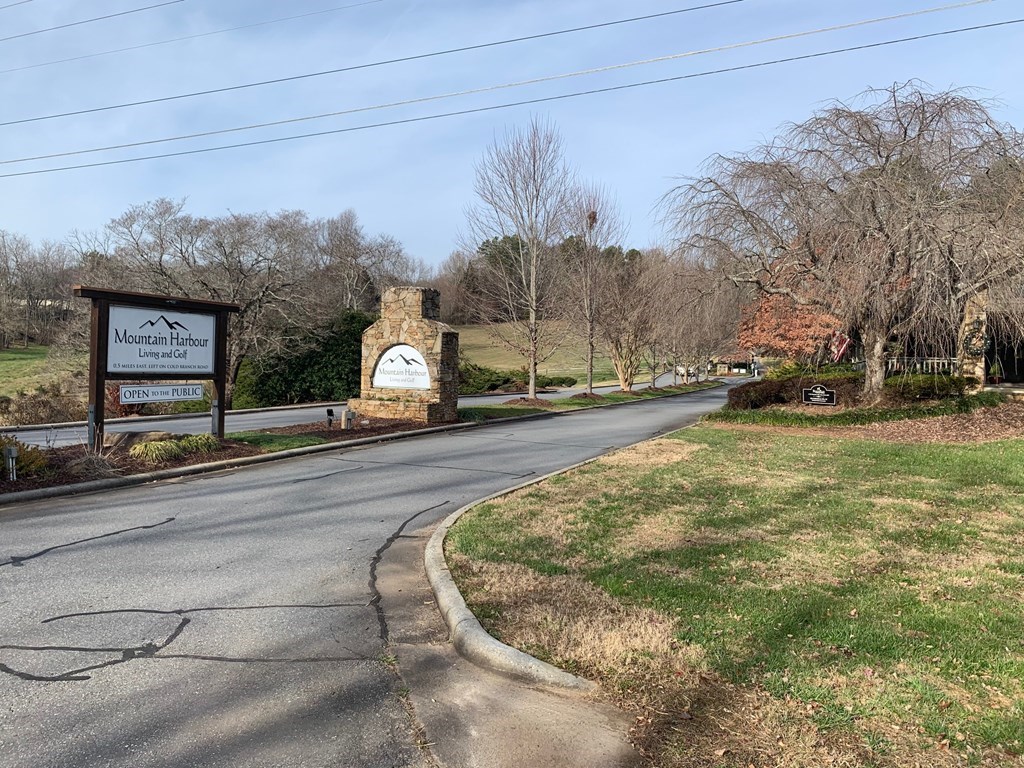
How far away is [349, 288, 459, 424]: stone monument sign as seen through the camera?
16672 mm

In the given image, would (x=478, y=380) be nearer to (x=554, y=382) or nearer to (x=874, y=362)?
(x=554, y=382)

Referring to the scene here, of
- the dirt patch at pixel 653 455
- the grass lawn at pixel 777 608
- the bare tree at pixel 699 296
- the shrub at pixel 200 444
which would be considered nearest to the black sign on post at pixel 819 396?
the bare tree at pixel 699 296

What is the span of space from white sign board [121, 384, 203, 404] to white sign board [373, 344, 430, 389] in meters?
5.77

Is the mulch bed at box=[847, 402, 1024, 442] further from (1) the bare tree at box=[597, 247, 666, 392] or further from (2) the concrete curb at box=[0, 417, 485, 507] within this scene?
(1) the bare tree at box=[597, 247, 666, 392]

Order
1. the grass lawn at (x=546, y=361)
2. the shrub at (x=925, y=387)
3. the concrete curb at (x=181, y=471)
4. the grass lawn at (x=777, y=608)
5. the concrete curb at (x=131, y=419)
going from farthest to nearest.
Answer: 1. the grass lawn at (x=546, y=361)
2. the shrub at (x=925, y=387)
3. the concrete curb at (x=131, y=419)
4. the concrete curb at (x=181, y=471)
5. the grass lawn at (x=777, y=608)

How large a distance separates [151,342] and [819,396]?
1542cm

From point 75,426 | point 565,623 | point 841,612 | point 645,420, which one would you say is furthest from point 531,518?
point 75,426

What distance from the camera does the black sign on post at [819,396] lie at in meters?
17.5

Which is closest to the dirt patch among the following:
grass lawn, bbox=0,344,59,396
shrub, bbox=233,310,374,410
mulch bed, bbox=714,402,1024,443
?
mulch bed, bbox=714,402,1024,443

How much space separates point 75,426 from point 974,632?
20.4m

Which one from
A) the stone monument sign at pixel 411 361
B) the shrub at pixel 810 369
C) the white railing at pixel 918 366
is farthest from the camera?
the shrub at pixel 810 369

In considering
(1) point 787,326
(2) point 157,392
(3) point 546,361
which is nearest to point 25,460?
(2) point 157,392

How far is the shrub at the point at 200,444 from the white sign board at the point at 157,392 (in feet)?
2.33

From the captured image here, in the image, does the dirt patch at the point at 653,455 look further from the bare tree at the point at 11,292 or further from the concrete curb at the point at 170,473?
the bare tree at the point at 11,292
